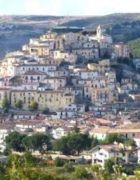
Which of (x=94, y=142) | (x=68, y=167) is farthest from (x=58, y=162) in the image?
(x=94, y=142)

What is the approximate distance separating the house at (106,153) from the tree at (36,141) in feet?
8.76

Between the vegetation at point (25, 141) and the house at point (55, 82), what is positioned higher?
the house at point (55, 82)

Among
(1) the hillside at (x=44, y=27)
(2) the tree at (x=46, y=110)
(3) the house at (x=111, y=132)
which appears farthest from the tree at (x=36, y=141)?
(1) the hillside at (x=44, y=27)

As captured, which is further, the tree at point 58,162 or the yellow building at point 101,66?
the yellow building at point 101,66

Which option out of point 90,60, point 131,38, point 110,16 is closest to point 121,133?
point 90,60

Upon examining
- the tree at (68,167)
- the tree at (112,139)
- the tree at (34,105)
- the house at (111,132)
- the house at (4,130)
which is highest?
the tree at (68,167)

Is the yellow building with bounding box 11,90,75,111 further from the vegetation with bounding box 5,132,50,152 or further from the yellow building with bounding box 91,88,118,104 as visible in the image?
the vegetation with bounding box 5,132,50,152

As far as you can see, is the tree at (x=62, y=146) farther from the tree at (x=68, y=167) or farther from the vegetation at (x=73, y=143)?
the tree at (x=68, y=167)

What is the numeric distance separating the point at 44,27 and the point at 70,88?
5681 cm

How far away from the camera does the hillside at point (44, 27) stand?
89.2 meters

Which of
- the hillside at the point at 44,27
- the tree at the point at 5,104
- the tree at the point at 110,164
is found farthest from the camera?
the hillside at the point at 44,27

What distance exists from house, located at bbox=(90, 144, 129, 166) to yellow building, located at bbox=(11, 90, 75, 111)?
39.1 ft

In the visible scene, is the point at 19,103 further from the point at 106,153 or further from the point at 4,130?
the point at 106,153

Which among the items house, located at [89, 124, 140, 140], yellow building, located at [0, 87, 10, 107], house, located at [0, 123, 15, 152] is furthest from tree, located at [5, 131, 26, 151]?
yellow building, located at [0, 87, 10, 107]
